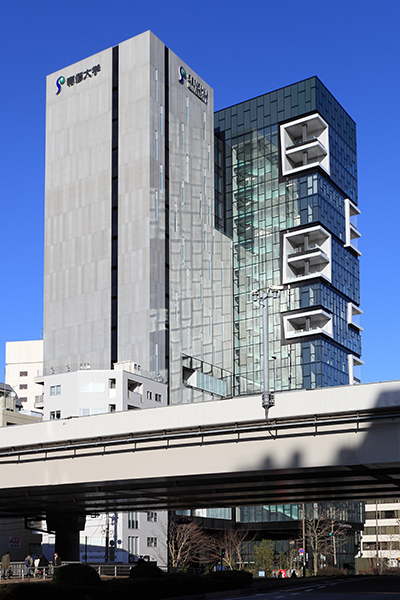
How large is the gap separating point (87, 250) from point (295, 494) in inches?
3211

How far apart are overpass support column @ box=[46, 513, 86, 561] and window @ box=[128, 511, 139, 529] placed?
120 feet

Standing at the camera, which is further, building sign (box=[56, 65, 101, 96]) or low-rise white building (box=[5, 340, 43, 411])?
low-rise white building (box=[5, 340, 43, 411])

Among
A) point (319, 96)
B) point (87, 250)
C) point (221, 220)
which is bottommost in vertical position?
point (87, 250)

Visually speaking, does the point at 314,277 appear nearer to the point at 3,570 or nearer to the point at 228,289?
the point at 228,289

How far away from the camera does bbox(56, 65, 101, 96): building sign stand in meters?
138

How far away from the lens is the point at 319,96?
145 m

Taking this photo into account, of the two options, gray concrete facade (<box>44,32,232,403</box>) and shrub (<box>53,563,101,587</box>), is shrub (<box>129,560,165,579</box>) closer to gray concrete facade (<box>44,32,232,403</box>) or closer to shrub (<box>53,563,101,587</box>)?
shrub (<box>53,563,101,587</box>)

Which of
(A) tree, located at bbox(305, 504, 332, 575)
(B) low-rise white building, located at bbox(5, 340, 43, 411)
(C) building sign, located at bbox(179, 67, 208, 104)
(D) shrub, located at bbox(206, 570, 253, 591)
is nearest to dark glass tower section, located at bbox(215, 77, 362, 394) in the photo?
(C) building sign, located at bbox(179, 67, 208, 104)

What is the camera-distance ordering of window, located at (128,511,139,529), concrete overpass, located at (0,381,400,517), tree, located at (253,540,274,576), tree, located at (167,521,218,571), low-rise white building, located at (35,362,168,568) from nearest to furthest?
1. concrete overpass, located at (0,381,400,517)
2. tree, located at (253,540,274,576)
3. low-rise white building, located at (35,362,168,568)
4. window, located at (128,511,139,529)
5. tree, located at (167,521,218,571)

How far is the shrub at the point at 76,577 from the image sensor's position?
→ 33.3 m

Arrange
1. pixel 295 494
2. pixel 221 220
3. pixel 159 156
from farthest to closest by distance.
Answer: pixel 221 220, pixel 159 156, pixel 295 494

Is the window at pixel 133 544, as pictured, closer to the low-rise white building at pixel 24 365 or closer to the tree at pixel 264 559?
the tree at pixel 264 559

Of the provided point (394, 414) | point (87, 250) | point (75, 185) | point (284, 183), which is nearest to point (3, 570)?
point (394, 414)

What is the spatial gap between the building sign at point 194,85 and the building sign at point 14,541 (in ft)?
268
